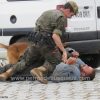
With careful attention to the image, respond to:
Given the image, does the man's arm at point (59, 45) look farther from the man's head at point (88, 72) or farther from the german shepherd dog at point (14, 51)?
the german shepherd dog at point (14, 51)

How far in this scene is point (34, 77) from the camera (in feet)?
29.0

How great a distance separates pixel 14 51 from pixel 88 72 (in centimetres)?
141

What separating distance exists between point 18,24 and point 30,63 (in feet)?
2.85

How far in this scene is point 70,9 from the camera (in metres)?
8.86

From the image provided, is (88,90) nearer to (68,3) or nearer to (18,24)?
(68,3)

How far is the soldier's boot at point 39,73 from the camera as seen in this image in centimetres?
866

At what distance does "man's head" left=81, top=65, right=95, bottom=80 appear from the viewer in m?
8.95

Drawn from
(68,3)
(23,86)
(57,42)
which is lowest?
(23,86)

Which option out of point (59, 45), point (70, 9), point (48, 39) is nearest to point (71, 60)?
point (59, 45)

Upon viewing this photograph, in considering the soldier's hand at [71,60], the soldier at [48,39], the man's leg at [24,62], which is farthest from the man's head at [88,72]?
the man's leg at [24,62]

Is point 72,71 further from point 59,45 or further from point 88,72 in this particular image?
point 59,45

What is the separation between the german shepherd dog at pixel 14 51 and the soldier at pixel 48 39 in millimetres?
499

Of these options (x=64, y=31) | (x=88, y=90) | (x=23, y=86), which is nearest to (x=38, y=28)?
(x=64, y=31)

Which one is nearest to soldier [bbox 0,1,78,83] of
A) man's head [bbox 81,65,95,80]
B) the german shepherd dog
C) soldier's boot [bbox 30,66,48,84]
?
soldier's boot [bbox 30,66,48,84]
